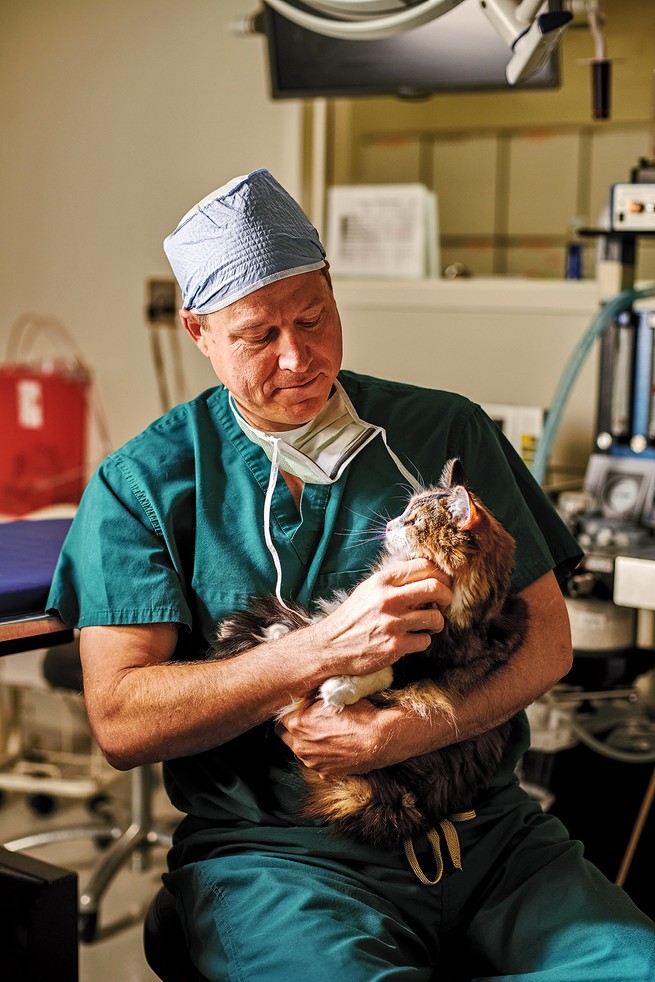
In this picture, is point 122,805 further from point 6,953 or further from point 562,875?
point 562,875

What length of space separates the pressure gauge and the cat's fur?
0.96 meters

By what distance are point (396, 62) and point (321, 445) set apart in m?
1.66

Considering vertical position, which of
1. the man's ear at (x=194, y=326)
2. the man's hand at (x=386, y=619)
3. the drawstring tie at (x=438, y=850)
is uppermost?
the man's ear at (x=194, y=326)

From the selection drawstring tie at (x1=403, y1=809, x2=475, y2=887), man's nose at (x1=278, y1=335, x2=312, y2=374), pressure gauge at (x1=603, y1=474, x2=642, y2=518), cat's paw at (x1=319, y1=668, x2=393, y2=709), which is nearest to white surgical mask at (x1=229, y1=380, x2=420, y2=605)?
man's nose at (x1=278, y1=335, x2=312, y2=374)

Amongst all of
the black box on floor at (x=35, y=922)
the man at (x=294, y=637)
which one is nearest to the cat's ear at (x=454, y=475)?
the man at (x=294, y=637)

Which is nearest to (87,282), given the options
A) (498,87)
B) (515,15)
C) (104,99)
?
(104,99)

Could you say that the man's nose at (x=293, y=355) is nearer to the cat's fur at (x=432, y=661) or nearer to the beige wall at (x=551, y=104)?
the cat's fur at (x=432, y=661)

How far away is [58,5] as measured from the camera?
326 cm

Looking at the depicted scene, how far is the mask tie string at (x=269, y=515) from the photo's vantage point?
4.24 feet

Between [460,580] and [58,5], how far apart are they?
2.83m

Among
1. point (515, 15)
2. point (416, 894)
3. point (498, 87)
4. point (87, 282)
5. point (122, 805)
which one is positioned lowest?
point (122, 805)

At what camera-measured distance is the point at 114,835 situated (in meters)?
2.56

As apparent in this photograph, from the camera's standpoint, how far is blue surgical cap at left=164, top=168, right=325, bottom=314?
4.12 feet

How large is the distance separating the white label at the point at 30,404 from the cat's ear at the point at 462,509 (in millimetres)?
2178
